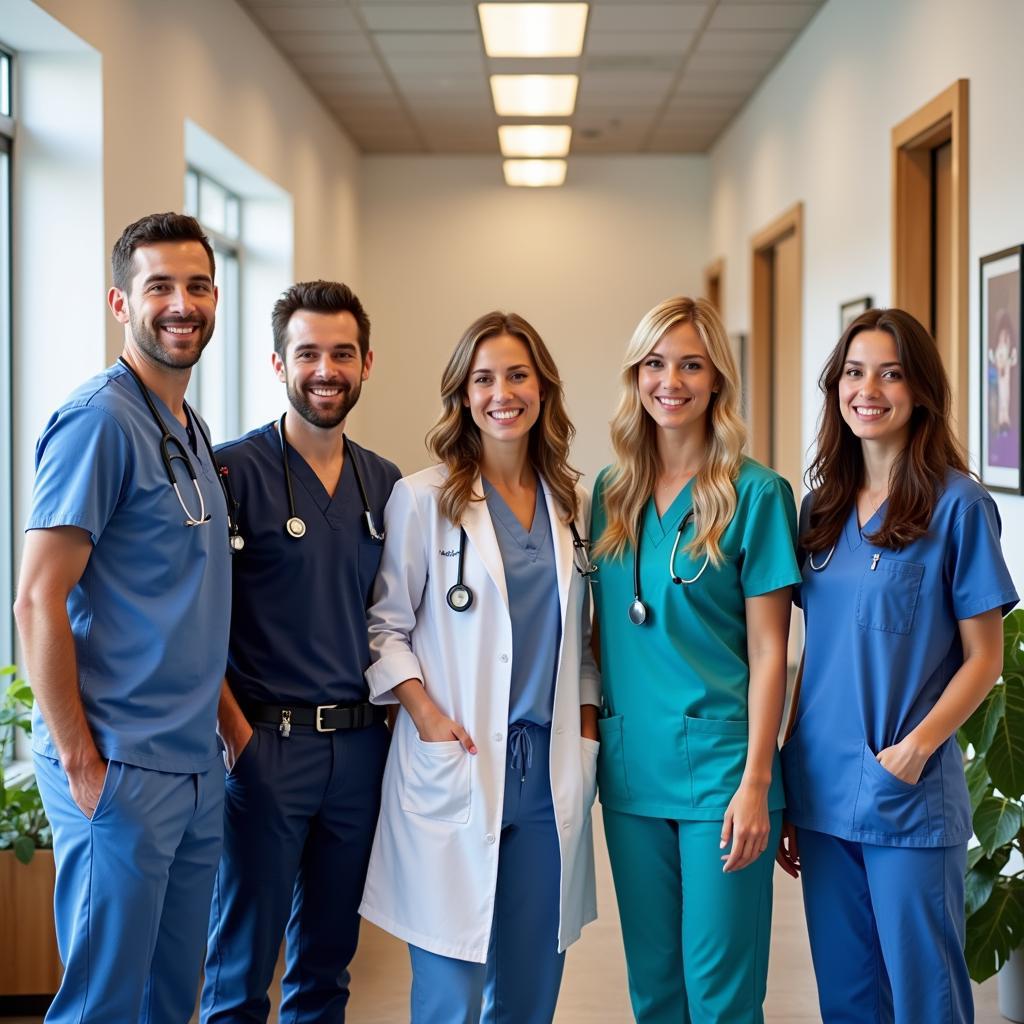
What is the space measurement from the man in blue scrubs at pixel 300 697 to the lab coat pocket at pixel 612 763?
0.42 m

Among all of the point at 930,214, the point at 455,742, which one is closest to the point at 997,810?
the point at 455,742

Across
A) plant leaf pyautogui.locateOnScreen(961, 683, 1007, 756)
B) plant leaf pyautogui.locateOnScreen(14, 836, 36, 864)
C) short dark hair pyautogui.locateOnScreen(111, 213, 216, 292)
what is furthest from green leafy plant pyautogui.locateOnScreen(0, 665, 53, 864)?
plant leaf pyautogui.locateOnScreen(961, 683, 1007, 756)

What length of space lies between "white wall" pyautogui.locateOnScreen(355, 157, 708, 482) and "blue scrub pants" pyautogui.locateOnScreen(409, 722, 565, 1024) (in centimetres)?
730

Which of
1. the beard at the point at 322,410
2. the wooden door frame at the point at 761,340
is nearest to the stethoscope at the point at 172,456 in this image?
the beard at the point at 322,410

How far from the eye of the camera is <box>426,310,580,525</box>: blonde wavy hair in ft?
7.26

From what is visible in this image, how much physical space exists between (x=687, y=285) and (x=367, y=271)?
2.40 meters

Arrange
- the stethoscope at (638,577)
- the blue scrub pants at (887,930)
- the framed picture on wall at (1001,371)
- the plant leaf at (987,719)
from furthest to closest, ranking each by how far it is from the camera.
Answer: the framed picture on wall at (1001,371) → the plant leaf at (987,719) → the stethoscope at (638,577) → the blue scrub pants at (887,930)

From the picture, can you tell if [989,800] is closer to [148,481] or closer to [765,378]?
[148,481]

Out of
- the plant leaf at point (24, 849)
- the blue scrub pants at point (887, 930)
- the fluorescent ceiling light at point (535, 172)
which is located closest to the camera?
the blue scrub pants at point (887, 930)

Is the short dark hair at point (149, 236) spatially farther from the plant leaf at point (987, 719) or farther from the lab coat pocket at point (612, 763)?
the plant leaf at point (987, 719)

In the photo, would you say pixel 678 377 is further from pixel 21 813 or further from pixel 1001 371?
pixel 21 813

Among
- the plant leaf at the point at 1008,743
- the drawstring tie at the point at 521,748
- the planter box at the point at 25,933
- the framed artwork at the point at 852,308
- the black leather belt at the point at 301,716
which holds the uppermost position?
the framed artwork at the point at 852,308

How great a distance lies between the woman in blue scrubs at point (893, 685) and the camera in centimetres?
196

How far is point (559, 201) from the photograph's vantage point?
9.42 m
